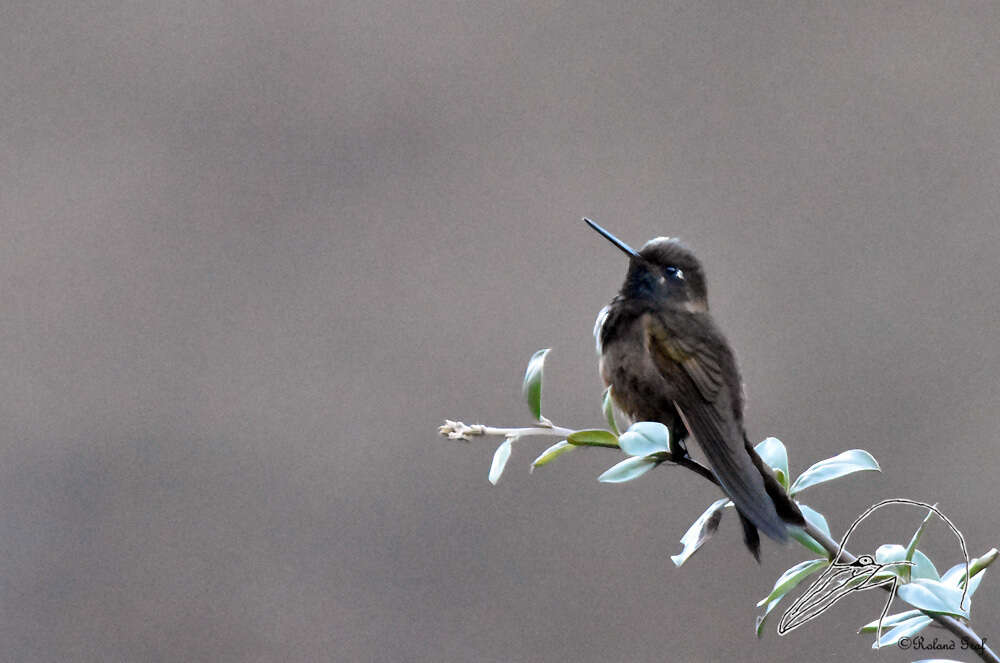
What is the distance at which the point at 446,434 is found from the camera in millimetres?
644

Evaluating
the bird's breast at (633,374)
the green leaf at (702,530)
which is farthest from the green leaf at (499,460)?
the bird's breast at (633,374)

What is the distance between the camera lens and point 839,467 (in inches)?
27.9

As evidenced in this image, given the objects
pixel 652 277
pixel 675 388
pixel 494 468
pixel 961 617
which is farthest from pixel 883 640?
pixel 652 277

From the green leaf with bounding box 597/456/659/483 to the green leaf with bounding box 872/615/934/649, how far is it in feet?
0.59

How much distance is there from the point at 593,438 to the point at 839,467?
0.59ft

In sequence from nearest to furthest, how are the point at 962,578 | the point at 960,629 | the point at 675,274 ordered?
the point at 960,629 < the point at 962,578 < the point at 675,274

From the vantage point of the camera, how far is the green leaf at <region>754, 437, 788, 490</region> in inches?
30.2

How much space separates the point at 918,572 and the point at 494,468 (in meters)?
0.27

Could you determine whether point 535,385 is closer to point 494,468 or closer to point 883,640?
point 494,468

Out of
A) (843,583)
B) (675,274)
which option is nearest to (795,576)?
(843,583)

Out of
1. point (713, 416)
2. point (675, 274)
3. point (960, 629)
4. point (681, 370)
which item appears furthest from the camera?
point (675, 274)

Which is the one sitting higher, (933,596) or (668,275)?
(668,275)

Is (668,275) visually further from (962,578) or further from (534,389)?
(962,578)

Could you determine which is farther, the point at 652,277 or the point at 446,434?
the point at 652,277
